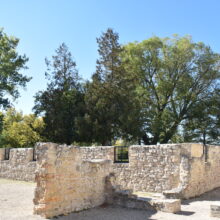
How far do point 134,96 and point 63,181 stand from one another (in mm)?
18147

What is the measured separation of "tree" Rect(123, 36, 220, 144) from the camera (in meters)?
28.9

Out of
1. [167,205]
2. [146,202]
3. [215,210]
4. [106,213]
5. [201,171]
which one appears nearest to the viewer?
[215,210]

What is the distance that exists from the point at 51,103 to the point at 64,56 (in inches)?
A: 198

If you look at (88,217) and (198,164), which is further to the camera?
(198,164)

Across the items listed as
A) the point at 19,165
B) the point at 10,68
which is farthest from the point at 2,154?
the point at 10,68

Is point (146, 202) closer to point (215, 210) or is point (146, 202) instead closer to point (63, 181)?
point (215, 210)

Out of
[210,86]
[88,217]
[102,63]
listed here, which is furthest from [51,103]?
[88,217]

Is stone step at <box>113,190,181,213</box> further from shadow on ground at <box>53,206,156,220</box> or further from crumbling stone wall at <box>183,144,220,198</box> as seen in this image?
crumbling stone wall at <box>183,144,220,198</box>

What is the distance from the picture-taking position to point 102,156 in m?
14.6

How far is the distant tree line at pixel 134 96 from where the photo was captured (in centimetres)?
2461

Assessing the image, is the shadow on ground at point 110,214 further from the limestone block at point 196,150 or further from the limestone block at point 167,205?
the limestone block at point 196,150

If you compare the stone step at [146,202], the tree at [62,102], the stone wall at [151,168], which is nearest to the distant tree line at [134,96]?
the tree at [62,102]

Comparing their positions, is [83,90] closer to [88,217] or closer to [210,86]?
[210,86]

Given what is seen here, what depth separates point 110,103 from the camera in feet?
80.5
